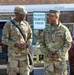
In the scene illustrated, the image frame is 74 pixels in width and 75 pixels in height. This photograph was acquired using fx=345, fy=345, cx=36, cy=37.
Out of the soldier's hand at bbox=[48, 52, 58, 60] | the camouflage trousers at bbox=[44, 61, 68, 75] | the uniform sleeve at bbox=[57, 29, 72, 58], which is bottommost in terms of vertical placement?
the camouflage trousers at bbox=[44, 61, 68, 75]

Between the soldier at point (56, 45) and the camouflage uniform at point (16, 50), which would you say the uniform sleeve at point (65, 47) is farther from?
the camouflage uniform at point (16, 50)

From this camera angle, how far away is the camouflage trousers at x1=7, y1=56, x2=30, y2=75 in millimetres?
6297

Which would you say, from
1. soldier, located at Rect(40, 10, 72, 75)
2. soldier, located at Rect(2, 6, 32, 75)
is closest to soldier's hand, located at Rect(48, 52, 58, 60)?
soldier, located at Rect(40, 10, 72, 75)

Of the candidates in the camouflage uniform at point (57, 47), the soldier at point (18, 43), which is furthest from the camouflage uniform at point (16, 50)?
the camouflage uniform at point (57, 47)

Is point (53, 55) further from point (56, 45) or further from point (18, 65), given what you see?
point (18, 65)

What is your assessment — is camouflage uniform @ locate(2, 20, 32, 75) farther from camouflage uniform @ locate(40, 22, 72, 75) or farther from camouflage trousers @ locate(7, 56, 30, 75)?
camouflage uniform @ locate(40, 22, 72, 75)

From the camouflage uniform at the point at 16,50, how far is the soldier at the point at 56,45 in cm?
37

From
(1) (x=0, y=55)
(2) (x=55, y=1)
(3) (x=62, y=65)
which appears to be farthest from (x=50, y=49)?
(2) (x=55, y=1)

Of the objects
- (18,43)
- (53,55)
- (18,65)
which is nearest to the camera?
(53,55)

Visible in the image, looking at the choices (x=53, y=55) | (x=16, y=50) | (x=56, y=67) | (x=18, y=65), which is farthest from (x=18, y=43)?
(x=56, y=67)

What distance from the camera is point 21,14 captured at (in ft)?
20.4

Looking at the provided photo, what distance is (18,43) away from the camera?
6219 millimetres

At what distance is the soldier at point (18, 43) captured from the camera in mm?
6238

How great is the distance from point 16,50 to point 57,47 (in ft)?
2.45
